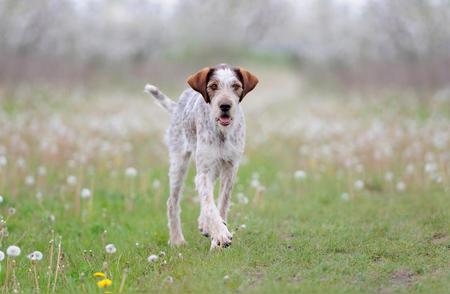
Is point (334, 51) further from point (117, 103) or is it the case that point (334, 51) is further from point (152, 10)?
point (117, 103)

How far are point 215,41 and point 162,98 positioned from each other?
39335 mm

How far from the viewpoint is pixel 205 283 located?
241 inches

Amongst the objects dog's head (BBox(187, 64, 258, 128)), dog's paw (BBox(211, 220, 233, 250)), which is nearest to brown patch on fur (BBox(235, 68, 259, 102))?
dog's head (BBox(187, 64, 258, 128))

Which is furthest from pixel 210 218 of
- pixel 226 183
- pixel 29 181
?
pixel 29 181

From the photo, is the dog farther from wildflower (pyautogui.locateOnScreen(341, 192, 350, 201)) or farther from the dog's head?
Answer: wildflower (pyautogui.locateOnScreen(341, 192, 350, 201))

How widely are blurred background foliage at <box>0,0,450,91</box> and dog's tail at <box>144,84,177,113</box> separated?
1752 cm

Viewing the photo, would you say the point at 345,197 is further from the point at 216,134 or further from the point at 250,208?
the point at 216,134

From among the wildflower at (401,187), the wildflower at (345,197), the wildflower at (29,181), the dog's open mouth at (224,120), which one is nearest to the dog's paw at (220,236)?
the dog's open mouth at (224,120)

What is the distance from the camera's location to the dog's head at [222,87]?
23.2 ft

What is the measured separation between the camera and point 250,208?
32.8ft

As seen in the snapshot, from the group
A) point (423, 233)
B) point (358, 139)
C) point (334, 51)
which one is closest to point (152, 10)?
point (334, 51)

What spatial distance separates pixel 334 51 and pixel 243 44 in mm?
7400

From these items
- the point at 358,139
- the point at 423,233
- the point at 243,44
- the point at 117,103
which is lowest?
the point at 423,233

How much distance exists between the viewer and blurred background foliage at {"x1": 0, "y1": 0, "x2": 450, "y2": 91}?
2967 cm
